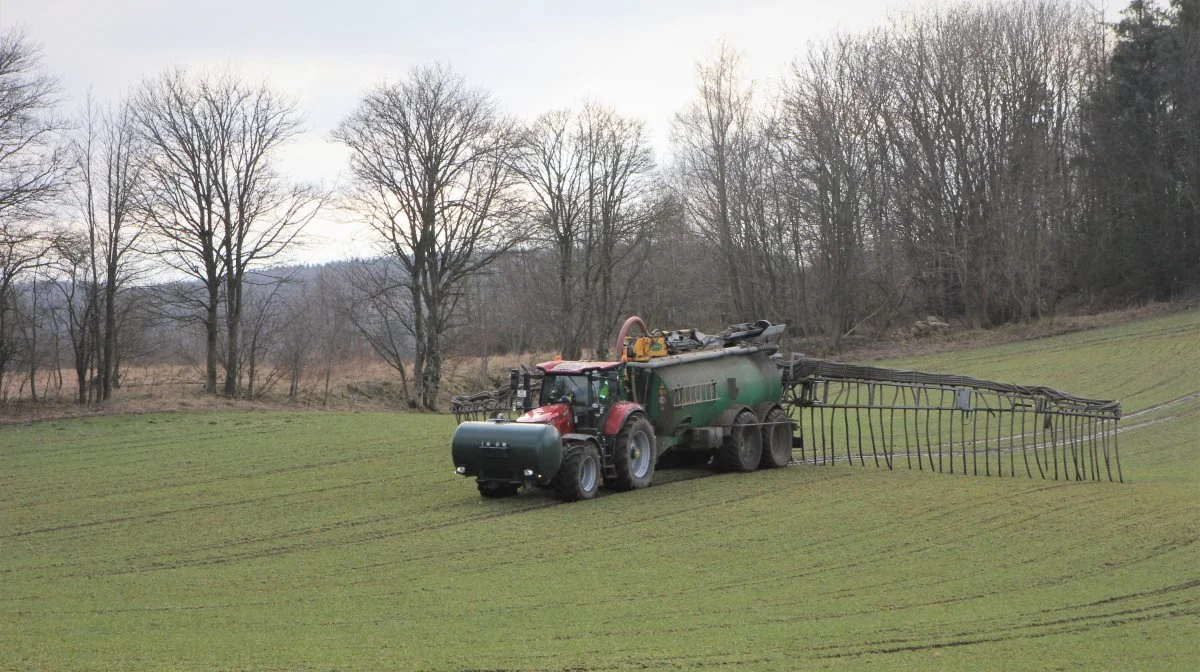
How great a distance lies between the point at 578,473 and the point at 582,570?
4258 millimetres

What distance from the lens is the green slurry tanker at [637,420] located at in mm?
15609

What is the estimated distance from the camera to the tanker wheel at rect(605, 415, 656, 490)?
1661cm

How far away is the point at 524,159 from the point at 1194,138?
30.2 m

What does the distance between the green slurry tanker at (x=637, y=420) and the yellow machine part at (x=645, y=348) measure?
0.9 inches

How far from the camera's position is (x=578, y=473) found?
51.8 ft

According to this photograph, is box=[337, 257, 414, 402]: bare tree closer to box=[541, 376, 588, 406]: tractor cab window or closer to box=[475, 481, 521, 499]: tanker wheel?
box=[541, 376, 588, 406]: tractor cab window

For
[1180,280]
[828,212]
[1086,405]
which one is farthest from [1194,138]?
[1086,405]

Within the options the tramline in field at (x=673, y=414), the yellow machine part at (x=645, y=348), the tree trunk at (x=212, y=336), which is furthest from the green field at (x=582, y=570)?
the tree trunk at (x=212, y=336)

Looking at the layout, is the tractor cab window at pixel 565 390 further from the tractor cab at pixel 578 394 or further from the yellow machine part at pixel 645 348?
the yellow machine part at pixel 645 348

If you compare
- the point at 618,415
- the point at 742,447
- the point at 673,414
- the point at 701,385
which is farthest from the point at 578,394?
the point at 742,447

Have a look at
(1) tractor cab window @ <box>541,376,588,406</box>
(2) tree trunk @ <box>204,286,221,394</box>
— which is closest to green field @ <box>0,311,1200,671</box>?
(1) tractor cab window @ <box>541,376,588,406</box>

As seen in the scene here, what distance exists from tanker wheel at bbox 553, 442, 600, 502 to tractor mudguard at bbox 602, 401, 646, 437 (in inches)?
15.5

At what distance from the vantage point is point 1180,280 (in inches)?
1925

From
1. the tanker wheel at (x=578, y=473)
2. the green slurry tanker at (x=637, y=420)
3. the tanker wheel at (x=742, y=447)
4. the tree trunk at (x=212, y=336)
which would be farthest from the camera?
the tree trunk at (x=212, y=336)
